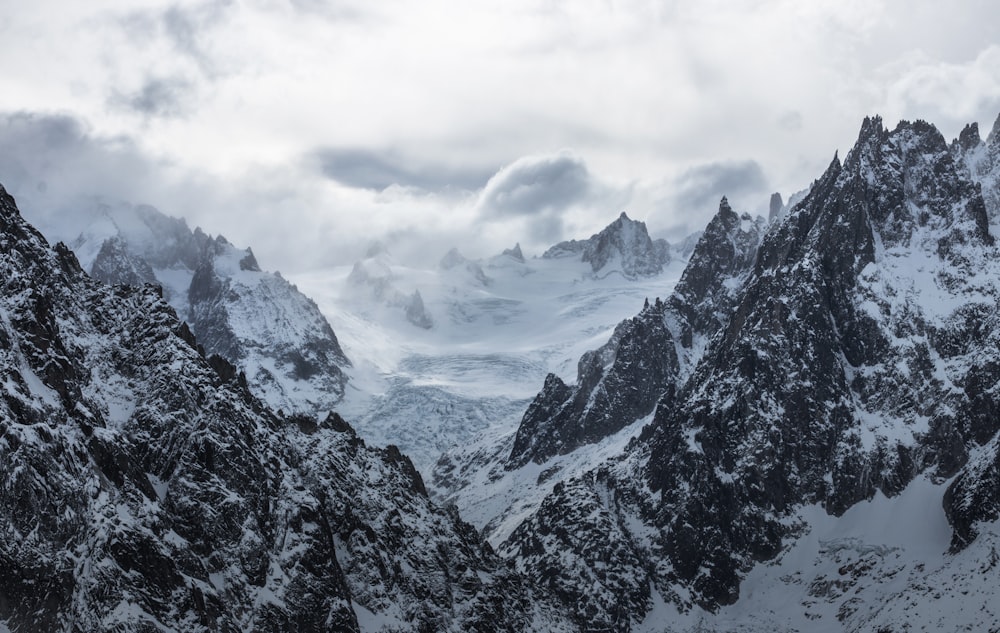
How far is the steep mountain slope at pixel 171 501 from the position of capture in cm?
11569

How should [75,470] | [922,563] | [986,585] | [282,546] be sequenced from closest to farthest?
[75,470]
[282,546]
[986,585]
[922,563]

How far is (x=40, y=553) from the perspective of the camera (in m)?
112

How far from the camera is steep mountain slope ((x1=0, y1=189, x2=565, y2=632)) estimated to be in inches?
4555

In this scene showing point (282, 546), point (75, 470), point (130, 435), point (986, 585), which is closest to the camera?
point (75, 470)

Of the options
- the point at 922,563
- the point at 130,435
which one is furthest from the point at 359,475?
the point at 922,563

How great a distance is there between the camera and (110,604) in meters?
118

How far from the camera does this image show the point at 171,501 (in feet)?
447

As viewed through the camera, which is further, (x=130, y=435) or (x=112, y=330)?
(x=112, y=330)

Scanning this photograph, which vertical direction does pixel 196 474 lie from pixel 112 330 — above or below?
below

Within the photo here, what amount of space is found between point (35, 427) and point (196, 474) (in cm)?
2531

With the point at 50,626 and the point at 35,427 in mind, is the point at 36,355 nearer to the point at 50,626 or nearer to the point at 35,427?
the point at 35,427

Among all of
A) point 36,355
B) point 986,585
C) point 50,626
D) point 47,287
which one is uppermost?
point 47,287

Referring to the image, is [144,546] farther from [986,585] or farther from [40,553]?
[986,585]

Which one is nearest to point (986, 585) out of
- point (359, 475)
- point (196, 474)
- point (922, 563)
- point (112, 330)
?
point (922, 563)
